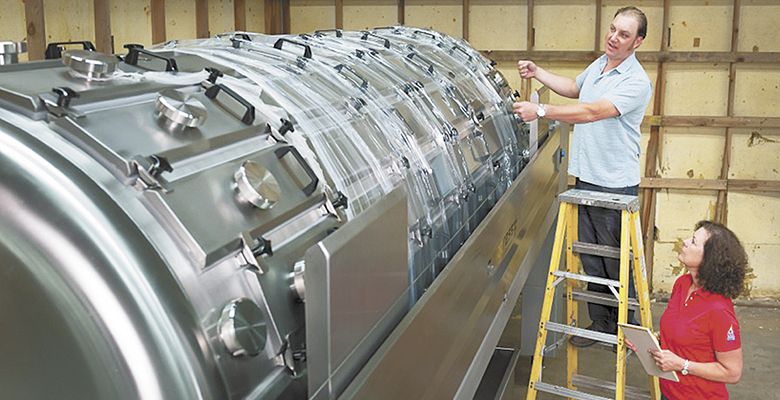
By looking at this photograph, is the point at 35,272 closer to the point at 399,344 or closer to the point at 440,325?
the point at 399,344

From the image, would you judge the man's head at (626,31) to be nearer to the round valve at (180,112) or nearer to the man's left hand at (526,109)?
the man's left hand at (526,109)

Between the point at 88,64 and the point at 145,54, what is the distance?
0.31m

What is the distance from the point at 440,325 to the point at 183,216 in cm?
70

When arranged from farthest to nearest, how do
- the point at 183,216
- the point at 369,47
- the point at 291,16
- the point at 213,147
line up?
the point at 291,16 < the point at 369,47 < the point at 213,147 < the point at 183,216

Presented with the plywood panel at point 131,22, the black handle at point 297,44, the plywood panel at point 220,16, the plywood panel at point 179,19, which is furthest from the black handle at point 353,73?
the plywood panel at point 220,16

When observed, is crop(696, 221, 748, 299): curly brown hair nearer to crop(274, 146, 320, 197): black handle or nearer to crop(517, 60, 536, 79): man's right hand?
crop(517, 60, 536, 79): man's right hand

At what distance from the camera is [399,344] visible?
53.9 inches

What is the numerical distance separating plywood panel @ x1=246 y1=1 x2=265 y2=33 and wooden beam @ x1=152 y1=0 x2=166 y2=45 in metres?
1.14

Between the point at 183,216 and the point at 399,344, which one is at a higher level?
the point at 183,216

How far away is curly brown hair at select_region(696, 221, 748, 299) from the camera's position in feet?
7.75

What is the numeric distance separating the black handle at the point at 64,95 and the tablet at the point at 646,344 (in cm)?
181

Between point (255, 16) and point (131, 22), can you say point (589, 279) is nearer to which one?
point (131, 22)

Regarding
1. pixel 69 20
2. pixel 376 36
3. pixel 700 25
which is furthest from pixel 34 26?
pixel 700 25

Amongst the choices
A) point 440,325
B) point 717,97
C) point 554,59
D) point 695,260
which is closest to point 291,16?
point 554,59
